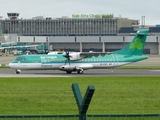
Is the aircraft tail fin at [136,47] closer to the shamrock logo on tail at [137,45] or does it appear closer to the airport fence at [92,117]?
the shamrock logo on tail at [137,45]

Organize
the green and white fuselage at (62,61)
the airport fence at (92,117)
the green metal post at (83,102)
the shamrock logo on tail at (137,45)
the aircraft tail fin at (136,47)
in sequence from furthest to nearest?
the shamrock logo on tail at (137,45)
the aircraft tail fin at (136,47)
the green and white fuselage at (62,61)
the airport fence at (92,117)
the green metal post at (83,102)

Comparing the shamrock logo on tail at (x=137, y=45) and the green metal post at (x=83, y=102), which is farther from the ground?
the green metal post at (x=83, y=102)

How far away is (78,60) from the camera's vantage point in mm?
63250

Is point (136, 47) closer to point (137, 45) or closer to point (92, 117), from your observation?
point (137, 45)

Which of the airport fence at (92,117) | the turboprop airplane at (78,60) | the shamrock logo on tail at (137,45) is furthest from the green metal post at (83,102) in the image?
the shamrock logo on tail at (137,45)

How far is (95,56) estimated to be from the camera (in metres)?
63.1

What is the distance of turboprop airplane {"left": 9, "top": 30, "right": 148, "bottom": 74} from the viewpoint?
60875mm

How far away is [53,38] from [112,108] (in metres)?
159

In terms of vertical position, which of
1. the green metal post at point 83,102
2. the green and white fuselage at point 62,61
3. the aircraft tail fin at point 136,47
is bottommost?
the green and white fuselage at point 62,61

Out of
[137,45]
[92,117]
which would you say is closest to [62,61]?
[137,45]

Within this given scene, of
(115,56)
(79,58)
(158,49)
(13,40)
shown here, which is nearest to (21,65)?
(79,58)

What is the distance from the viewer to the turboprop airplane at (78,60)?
60.9 metres

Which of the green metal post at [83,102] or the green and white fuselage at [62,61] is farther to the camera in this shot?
the green and white fuselage at [62,61]

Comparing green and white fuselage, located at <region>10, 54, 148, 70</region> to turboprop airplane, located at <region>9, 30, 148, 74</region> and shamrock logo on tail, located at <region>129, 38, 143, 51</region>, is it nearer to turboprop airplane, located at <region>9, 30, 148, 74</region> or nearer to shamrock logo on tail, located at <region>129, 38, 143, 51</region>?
turboprop airplane, located at <region>9, 30, 148, 74</region>
